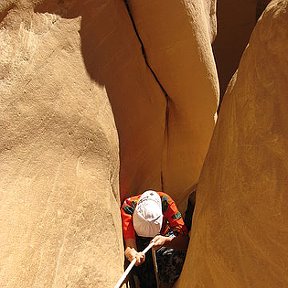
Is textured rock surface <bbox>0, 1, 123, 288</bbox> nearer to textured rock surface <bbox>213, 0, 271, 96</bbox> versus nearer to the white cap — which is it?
the white cap

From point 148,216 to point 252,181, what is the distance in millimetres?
917

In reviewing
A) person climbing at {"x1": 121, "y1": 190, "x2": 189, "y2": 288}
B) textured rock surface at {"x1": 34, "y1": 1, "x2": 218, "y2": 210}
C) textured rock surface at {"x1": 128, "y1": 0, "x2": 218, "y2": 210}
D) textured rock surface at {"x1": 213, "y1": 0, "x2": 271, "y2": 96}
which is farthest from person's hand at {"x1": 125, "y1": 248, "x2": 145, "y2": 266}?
textured rock surface at {"x1": 213, "y1": 0, "x2": 271, "y2": 96}

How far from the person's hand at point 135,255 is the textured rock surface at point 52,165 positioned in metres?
0.06

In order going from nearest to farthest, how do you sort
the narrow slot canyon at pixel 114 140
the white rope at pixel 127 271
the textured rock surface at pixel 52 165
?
the narrow slot canyon at pixel 114 140 → the textured rock surface at pixel 52 165 → the white rope at pixel 127 271

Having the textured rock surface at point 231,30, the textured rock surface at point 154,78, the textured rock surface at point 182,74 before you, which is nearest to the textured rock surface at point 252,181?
the textured rock surface at point 154,78

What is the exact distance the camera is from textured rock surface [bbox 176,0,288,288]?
82.2 inches

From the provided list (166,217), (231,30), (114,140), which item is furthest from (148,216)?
(231,30)

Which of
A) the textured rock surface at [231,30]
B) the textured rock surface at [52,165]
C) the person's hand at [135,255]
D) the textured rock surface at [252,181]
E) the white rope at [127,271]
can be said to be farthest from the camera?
the textured rock surface at [231,30]

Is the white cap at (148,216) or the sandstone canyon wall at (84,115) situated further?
the white cap at (148,216)

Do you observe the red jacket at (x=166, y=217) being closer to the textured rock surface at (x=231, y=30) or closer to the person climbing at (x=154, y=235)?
the person climbing at (x=154, y=235)

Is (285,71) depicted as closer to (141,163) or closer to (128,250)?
(128,250)

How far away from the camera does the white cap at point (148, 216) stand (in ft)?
9.89

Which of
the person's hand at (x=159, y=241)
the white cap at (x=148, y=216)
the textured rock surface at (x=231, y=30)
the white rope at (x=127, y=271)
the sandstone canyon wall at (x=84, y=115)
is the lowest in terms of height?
the white rope at (x=127, y=271)

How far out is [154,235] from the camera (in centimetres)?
306
